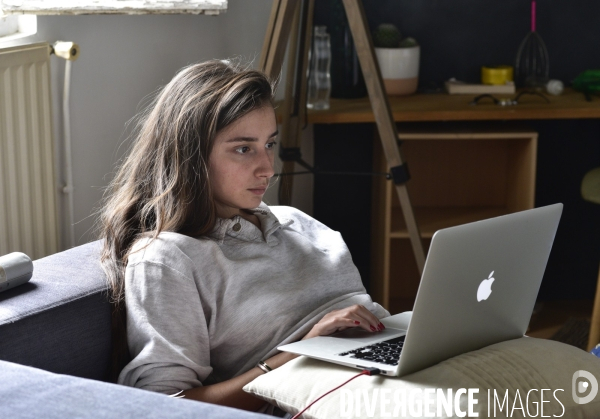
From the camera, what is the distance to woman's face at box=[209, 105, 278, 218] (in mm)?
1374

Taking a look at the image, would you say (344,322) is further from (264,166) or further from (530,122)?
(530,122)

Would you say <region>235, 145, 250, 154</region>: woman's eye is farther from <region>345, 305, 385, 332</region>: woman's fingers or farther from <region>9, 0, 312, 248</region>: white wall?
<region>9, 0, 312, 248</region>: white wall

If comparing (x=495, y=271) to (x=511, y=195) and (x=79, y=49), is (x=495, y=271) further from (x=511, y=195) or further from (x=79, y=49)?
(x=511, y=195)

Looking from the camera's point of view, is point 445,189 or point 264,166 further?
point 445,189

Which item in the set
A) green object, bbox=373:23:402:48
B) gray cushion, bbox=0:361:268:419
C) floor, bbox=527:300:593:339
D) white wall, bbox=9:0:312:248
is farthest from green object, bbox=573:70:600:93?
gray cushion, bbox=0:361:268:419

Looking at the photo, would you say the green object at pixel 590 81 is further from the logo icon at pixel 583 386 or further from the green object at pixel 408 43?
the logo icon at pixel 583 386

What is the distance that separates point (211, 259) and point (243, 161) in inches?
7.1

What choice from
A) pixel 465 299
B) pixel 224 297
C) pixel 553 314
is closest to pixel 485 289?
pixel 465 299

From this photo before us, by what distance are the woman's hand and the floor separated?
1485 mm

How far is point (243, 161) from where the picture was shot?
138 cm

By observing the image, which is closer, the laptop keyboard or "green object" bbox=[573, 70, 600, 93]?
the laptop keyboard

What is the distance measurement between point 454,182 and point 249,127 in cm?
162

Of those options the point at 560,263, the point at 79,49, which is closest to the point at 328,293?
the point at 79,49

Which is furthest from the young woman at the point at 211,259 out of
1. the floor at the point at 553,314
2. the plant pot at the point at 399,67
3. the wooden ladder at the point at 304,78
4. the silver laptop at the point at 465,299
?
the floor at the point at 553,314
